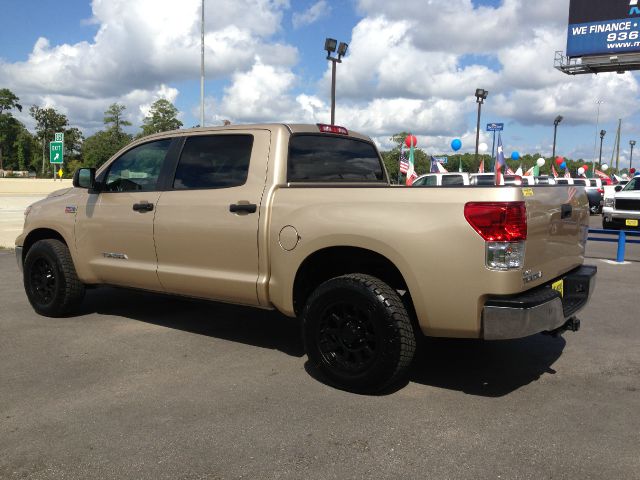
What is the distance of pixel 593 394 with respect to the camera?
390cm

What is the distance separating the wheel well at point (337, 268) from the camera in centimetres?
397

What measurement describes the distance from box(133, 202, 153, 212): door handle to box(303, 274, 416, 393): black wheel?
1838 mm

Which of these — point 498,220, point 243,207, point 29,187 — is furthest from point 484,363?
point 29,187

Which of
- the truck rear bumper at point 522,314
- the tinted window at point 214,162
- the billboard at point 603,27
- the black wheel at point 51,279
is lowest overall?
the black wheel at point 51,279

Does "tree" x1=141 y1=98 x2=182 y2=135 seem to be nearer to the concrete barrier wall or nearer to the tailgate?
the concrete barrier wall

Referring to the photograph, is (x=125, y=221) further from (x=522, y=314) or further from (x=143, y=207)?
(x=522, y=314)

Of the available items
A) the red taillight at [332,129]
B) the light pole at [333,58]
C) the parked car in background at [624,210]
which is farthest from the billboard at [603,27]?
the red taillight at [332,129]

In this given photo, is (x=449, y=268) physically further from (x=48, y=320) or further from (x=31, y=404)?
(x=48, y=320)

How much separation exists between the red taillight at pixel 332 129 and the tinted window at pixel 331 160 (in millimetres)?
54

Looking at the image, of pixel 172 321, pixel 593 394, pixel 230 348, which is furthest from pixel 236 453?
pixel 172 321

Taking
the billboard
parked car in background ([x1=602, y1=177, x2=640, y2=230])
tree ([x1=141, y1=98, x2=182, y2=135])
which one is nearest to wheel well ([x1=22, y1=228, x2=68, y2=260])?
parked car in background ([x1=602, y1=177, x2=640, y2=230])

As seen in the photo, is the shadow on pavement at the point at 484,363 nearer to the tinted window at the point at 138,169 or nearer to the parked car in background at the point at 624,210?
the tinted window at the point at 138,169

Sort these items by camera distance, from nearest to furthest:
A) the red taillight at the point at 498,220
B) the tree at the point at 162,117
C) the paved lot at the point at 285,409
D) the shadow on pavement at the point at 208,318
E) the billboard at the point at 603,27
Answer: the paved lot at the point at 285,409 < the red taillight at the point at 498,220 < the shadow on pavement at the point at 208,318 < the billboard at the point at 603,27 < the tree at the point at 162,117

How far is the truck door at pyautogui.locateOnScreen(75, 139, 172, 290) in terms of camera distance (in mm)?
5008
